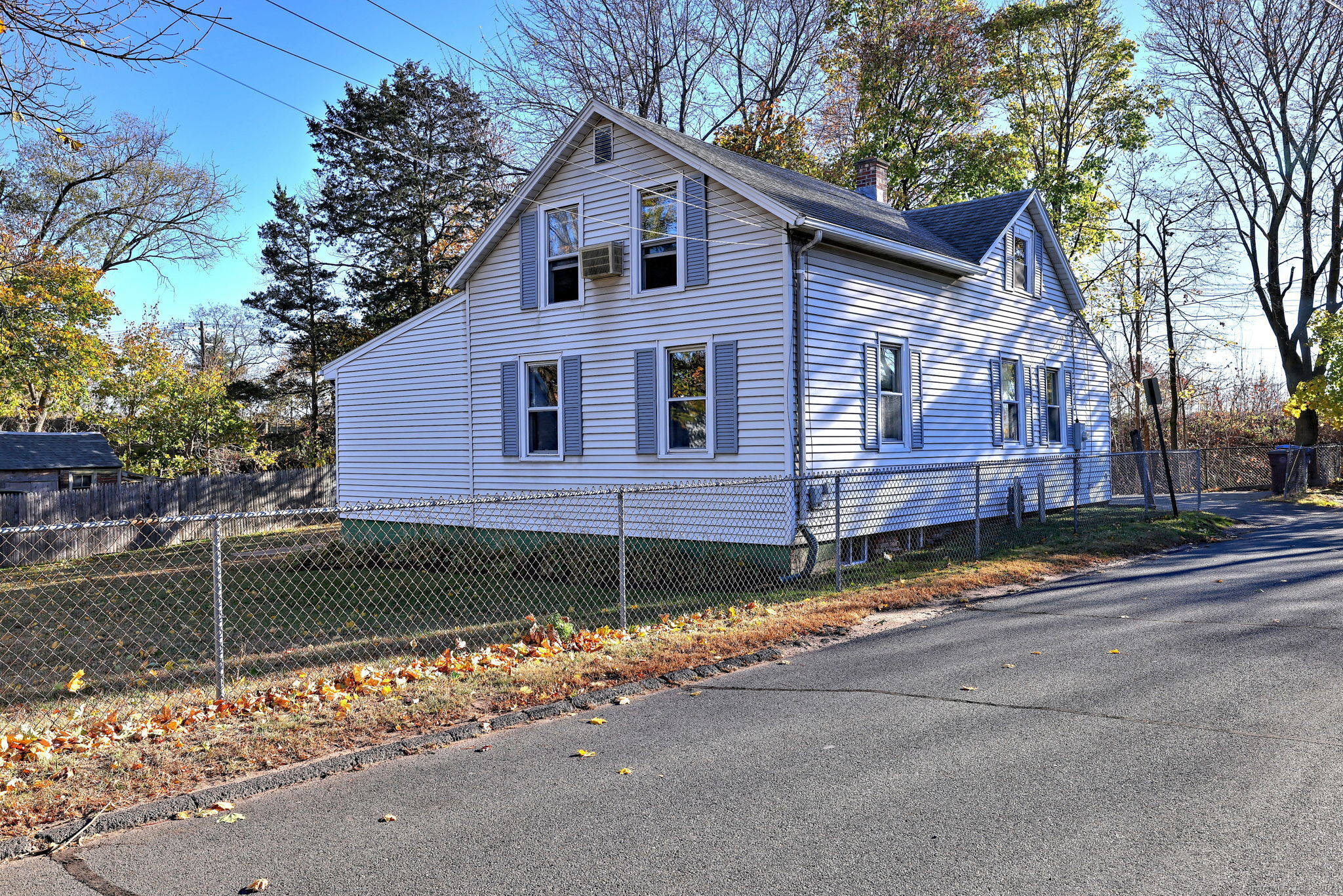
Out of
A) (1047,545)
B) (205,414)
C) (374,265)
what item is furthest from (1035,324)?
(205,414)

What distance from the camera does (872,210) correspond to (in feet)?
56.5

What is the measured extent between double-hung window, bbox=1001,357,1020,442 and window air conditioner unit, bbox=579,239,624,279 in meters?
8.15

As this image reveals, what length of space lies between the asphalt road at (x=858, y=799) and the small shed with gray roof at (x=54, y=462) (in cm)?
2565

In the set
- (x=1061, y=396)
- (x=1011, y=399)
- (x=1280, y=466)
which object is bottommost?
(x=1280, y=466)

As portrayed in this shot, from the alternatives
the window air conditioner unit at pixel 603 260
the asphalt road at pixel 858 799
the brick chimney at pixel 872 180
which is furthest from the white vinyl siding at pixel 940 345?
the asphalt road at pixel 858 799

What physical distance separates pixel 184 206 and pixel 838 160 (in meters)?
22.5

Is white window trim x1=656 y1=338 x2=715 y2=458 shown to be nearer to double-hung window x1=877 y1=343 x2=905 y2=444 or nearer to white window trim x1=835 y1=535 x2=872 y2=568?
white window trim x1=835 y1=535 x2=872 y2=568

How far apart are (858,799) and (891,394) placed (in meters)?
10.9

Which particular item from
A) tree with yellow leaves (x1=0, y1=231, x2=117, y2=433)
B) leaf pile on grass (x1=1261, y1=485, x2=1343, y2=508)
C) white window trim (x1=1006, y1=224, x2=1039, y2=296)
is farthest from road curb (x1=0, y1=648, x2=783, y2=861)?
tree with yellow leaves (x1=0, y1=231, x2=117, y2=433)

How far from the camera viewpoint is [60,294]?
2517 cm

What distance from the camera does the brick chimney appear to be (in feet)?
64.2

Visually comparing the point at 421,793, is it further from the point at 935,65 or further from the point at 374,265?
the point at 374,265

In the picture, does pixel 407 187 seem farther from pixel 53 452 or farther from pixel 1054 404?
pixel 1054 404

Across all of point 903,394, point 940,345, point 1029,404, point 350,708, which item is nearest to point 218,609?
point 350,708
